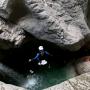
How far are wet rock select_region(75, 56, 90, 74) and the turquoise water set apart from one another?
0.06 metres

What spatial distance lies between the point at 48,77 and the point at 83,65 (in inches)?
13.6

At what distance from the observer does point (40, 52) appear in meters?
2.25

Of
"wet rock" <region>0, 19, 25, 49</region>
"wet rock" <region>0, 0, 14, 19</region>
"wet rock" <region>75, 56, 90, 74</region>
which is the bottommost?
"wet rock" <region>75, 56, 90, 74</region>

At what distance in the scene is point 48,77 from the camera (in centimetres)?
209

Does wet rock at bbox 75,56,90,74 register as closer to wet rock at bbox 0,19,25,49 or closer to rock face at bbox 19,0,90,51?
rock face at bbox 19,0,90,51

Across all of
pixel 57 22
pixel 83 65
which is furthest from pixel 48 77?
pixel 57 22

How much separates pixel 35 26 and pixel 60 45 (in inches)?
10.5

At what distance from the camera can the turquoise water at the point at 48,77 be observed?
6.58ft

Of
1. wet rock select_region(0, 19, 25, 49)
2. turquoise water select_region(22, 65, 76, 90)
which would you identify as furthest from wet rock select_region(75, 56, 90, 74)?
wet rock select_region(0, 19, 25, 49)

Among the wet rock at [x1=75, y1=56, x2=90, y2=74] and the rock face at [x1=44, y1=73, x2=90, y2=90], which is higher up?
the rock face at [x1=44, y1=73, x2=90, y2=90]

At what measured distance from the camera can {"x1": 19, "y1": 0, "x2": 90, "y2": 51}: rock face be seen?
1873 mm

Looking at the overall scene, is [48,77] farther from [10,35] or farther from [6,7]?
[6,7]

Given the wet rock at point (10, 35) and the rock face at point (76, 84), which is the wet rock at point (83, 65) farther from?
the wet rock at point (10, 35)

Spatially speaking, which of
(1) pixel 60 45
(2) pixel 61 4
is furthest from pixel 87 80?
(2) pixel 61 4
